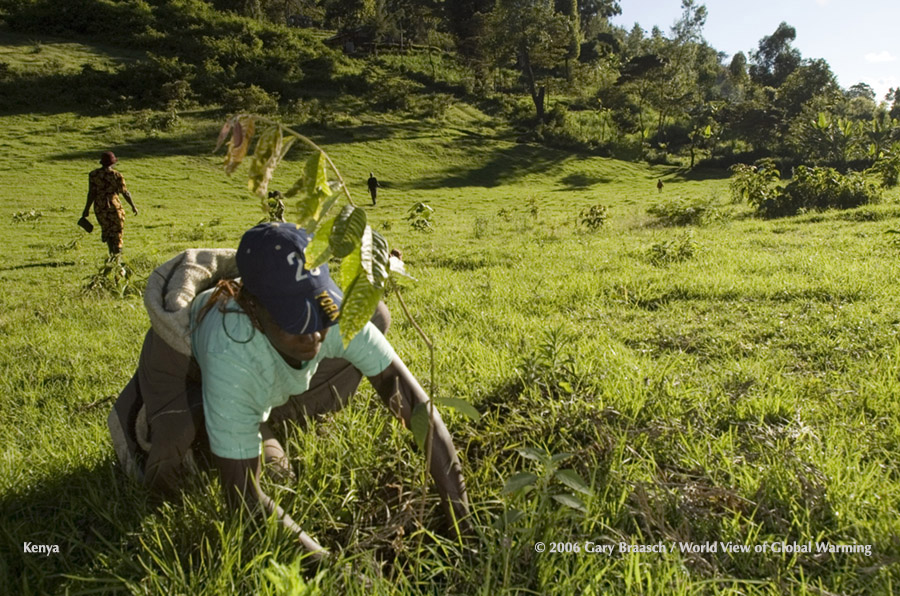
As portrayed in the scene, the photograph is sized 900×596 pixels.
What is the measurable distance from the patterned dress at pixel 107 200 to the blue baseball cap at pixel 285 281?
8534mm

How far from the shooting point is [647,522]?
1.85m

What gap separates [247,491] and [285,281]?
0.68 metres

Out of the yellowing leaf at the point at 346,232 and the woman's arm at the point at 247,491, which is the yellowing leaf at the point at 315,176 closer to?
the yellowing leaf at the point at 346,232

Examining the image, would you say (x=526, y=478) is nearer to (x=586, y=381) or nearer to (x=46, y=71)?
(x=586, y=381)

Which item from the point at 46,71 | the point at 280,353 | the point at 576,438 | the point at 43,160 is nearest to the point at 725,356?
the point at 576,438

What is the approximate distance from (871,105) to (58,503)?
271 ft

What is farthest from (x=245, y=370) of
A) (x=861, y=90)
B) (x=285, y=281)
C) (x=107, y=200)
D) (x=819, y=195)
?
(x=861, y=90)

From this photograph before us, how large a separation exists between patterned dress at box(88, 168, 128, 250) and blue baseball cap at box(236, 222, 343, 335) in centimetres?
853

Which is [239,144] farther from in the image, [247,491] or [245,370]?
[247,491]

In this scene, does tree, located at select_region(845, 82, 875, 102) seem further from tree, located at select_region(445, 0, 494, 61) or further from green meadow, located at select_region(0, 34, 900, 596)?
green meadow, located at select_region(0, 34, 900, 596)

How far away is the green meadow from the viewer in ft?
5.67

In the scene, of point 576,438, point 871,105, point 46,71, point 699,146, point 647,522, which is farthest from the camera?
point 871,105

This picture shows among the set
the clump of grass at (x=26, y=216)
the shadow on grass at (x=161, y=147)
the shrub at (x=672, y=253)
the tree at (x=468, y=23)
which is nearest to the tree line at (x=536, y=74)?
the tree at (x=468, y=23)

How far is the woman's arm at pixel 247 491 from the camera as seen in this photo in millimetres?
1785
